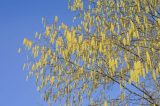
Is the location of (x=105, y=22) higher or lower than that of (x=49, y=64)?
higher

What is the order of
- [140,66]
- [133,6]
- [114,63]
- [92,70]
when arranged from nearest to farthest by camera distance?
[140,66] → [114,63] → [92,70] → [133,6]

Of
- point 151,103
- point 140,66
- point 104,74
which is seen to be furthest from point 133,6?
point 140,66

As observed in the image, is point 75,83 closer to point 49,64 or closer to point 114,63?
point 49,64

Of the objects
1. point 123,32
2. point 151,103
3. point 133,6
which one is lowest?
point 151,103

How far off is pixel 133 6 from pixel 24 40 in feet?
6.42

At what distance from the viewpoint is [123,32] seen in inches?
250

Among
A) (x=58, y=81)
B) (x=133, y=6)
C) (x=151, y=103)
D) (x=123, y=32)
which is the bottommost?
(x=151, y=103)

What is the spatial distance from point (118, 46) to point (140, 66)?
4.67 ft

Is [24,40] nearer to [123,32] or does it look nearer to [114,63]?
[123,32]

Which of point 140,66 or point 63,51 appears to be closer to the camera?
point 140,66

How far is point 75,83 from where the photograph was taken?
6.29 meters

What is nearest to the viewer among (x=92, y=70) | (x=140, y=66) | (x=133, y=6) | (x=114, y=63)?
(x=140, y=66)

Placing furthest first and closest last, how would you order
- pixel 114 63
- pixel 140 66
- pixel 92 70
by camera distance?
pixel 92 70
pixel 114 63
pixel 140 66

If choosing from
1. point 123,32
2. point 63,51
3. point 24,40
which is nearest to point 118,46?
point 123,32
